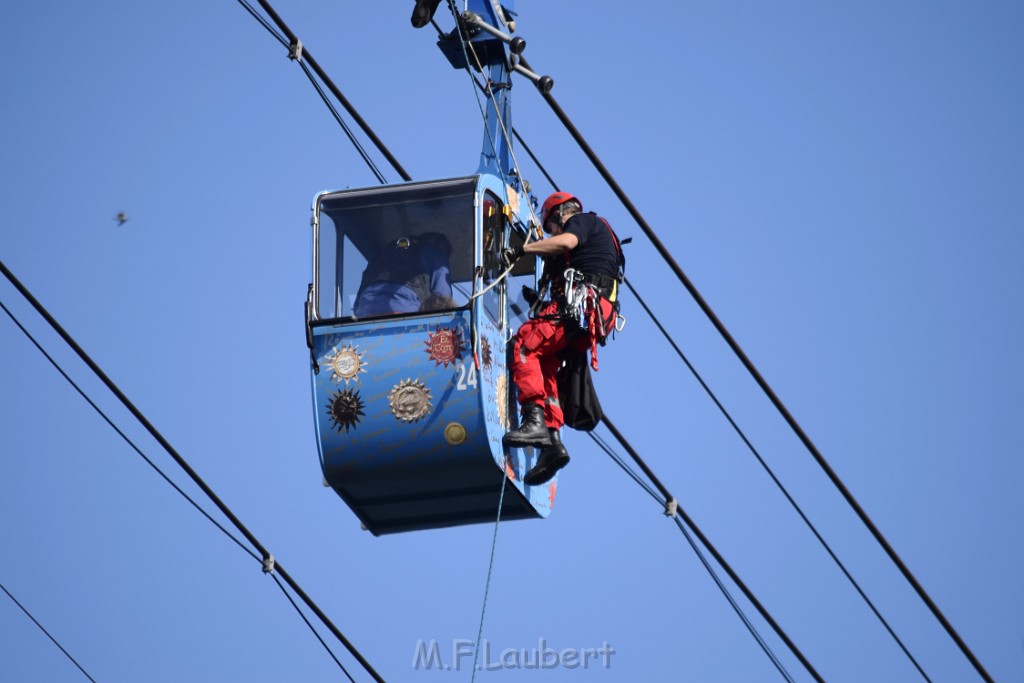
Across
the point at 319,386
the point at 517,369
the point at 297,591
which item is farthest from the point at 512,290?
the point at 297,591

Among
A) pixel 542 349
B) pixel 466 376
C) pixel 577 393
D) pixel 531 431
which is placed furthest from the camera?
pixel 577 393

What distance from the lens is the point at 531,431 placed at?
42.1 feet

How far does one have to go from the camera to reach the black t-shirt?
514 inches

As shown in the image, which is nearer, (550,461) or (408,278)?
(408,278)

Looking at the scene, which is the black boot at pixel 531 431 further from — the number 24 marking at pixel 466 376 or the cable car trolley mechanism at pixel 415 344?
the number 24 marking at pixel 466 376

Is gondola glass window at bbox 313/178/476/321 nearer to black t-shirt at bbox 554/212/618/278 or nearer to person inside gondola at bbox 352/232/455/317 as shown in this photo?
person inside gondola at bbox 352/232/455/317

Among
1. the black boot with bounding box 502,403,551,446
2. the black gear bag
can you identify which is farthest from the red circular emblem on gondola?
the black gear bag

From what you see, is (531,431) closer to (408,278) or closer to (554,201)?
(408,278)

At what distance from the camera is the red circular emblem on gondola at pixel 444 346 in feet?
41.0

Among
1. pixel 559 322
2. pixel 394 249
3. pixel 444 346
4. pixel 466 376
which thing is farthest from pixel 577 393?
pixel 394 249

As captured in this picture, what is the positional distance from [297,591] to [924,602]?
4.23 m

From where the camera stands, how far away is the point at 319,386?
41.7 ft

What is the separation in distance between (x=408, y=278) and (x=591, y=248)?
46.5 inches

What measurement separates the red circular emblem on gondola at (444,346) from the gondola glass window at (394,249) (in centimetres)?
18
